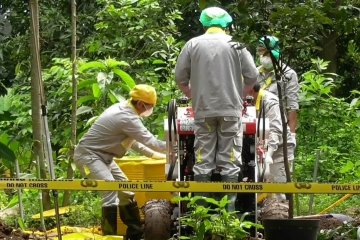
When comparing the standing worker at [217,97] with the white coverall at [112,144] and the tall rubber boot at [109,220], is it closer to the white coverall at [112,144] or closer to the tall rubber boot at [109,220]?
the white coverall at [112,144]

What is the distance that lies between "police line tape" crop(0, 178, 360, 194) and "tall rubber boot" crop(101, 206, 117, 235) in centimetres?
238

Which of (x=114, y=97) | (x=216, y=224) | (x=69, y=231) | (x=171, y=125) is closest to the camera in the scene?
(x=216, y=224)

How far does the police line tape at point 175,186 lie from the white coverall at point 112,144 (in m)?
2.21

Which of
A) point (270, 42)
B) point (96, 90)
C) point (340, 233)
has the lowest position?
point (340, 233)

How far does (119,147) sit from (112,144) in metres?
0.08

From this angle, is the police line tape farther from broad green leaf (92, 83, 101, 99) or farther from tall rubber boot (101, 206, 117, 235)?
broad green leaf (92, 83, 101, 99)

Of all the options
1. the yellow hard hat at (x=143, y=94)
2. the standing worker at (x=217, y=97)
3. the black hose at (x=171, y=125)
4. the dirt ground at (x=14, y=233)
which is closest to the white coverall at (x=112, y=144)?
the yellow hard hat at (x=143, y=94)

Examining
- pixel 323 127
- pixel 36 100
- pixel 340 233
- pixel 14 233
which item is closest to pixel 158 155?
pixel 36 100

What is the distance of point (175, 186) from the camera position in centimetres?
671

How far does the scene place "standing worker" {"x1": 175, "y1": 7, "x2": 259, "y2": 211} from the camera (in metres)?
7.97

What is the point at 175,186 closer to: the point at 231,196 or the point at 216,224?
the point at 216,224

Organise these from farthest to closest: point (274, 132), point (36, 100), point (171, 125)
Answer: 1. point (274, 132)
2. point (36, 100)
3. point (171, 125)

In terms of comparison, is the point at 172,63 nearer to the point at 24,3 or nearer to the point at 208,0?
the point at 24,3

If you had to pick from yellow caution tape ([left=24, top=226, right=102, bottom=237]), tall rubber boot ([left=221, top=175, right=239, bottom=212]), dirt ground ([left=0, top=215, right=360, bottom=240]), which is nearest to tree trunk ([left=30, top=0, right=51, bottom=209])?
Result: yellow caution tape ([left=24, top=226, right=102, bottom=237])
